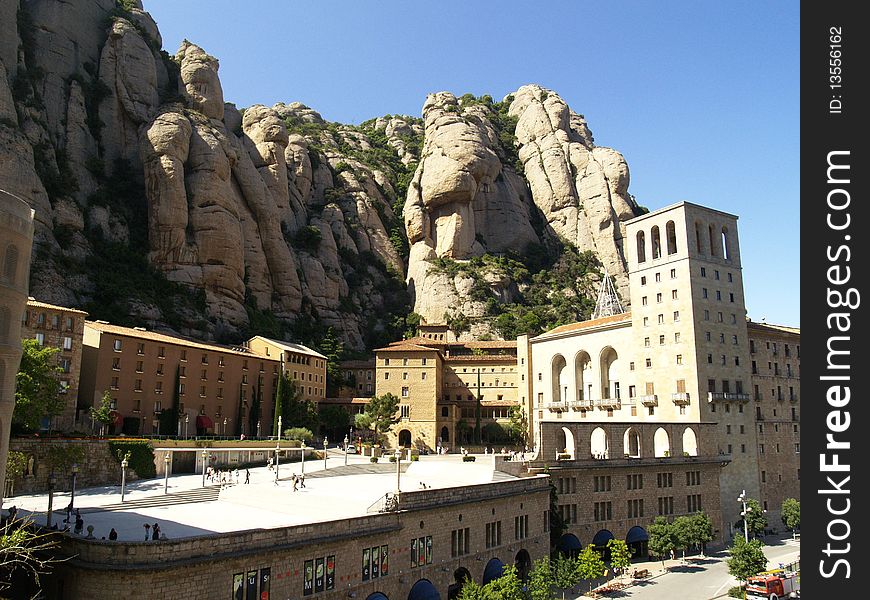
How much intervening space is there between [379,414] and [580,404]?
21.1 meters

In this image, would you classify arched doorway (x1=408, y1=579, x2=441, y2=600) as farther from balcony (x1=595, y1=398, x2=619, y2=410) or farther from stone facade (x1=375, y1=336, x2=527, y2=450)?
stone facade (x1=375, y1=336, x2=527, y2=450)

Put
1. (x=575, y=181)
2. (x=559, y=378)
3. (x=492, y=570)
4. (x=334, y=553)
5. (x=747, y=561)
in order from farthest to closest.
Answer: (x=575, y=181) → (x=559, y=378) → (x=747, y=561) → (x=492, y=570) → (x=334, y=553)

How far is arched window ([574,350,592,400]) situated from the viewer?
7052cm

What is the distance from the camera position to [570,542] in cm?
4531

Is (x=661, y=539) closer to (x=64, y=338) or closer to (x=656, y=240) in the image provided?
(x=656, y=240)

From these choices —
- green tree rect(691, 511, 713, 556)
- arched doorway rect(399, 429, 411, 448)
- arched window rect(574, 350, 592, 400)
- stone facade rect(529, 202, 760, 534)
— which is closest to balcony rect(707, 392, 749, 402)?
stone facade rect(529, 202, 760, 534)

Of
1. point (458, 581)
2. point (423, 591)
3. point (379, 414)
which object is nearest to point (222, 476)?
point (423, 591)

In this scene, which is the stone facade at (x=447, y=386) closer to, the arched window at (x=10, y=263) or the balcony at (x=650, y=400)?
the balcony at (x=650, y=400)

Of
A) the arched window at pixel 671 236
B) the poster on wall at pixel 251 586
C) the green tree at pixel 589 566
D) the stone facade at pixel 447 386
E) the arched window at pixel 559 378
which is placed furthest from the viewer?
the stone facade at pixel 447 386

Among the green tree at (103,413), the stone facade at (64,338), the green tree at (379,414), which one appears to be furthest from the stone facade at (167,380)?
the green tree at (379,414)

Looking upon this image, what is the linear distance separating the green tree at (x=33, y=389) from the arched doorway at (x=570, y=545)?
33.3m

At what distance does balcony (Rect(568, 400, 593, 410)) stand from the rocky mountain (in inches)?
1185

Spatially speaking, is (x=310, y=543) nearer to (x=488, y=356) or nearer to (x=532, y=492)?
(x=532, y=492)

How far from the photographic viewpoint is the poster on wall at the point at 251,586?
77.4 feet
